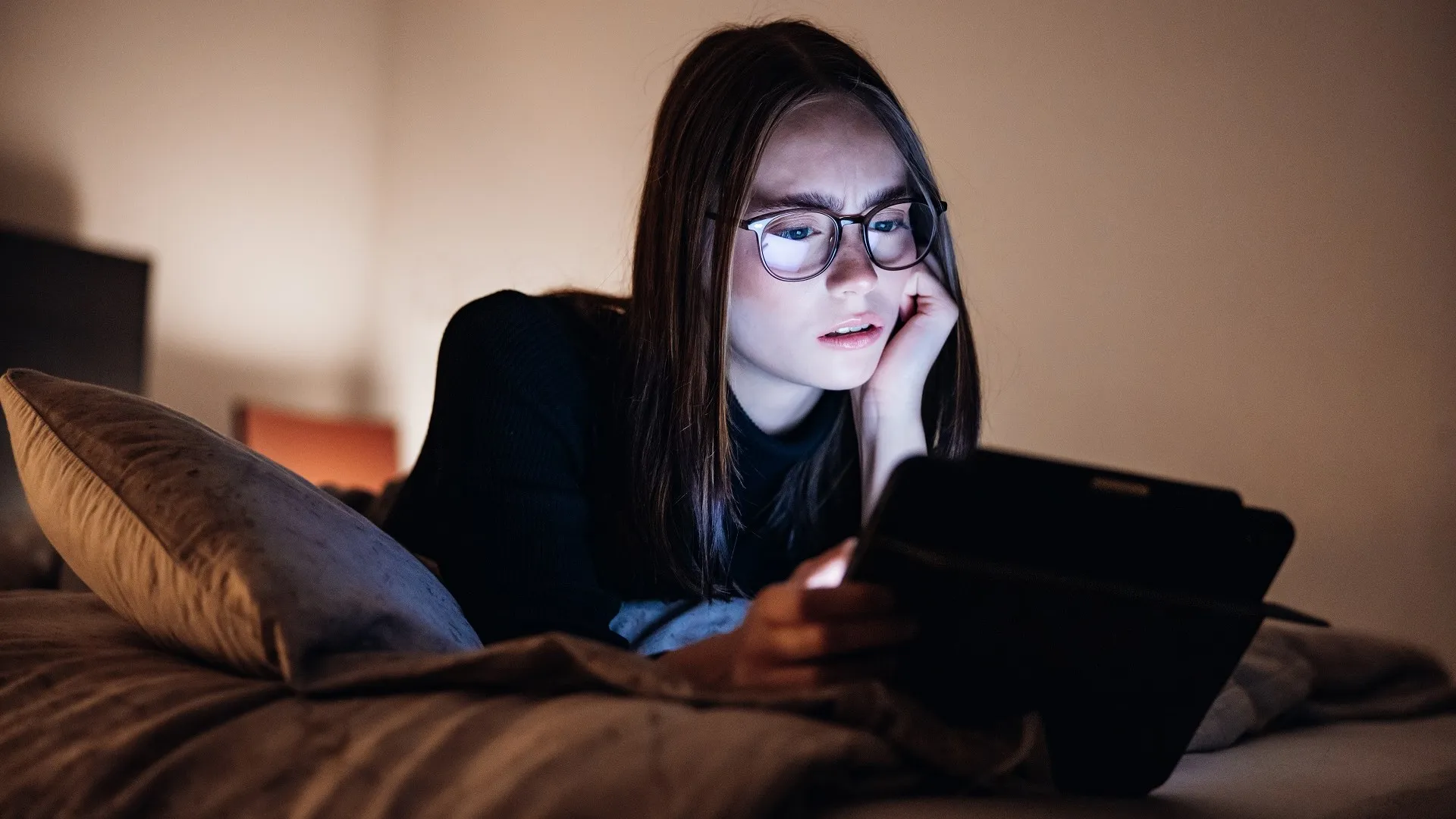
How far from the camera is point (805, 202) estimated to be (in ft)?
3.79

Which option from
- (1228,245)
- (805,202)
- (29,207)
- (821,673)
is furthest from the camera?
(29,207)

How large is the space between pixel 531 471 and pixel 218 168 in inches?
103

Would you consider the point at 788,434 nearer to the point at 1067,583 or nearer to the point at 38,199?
the point at 1067,583

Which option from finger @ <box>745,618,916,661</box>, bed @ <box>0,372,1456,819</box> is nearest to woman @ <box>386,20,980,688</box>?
bed @ <box>0,372,1456,819</box>

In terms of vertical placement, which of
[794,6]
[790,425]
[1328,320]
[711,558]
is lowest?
[711,558]

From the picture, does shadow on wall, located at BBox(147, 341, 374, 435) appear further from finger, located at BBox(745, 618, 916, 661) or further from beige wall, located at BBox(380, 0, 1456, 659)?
finger, located at BBox(745, 618, 916, 661)

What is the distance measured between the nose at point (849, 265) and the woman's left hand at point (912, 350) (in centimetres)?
17

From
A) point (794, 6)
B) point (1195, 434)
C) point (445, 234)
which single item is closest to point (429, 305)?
point (445, 234)

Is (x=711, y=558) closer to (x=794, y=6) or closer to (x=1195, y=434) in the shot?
(x=1195, y=434)

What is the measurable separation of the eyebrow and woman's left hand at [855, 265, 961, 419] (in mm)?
179

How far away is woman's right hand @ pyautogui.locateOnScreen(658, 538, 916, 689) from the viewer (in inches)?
25.6

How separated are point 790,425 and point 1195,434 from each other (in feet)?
3.95

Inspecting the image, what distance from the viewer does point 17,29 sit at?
276 cm

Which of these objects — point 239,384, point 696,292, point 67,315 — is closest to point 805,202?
point 696,292
